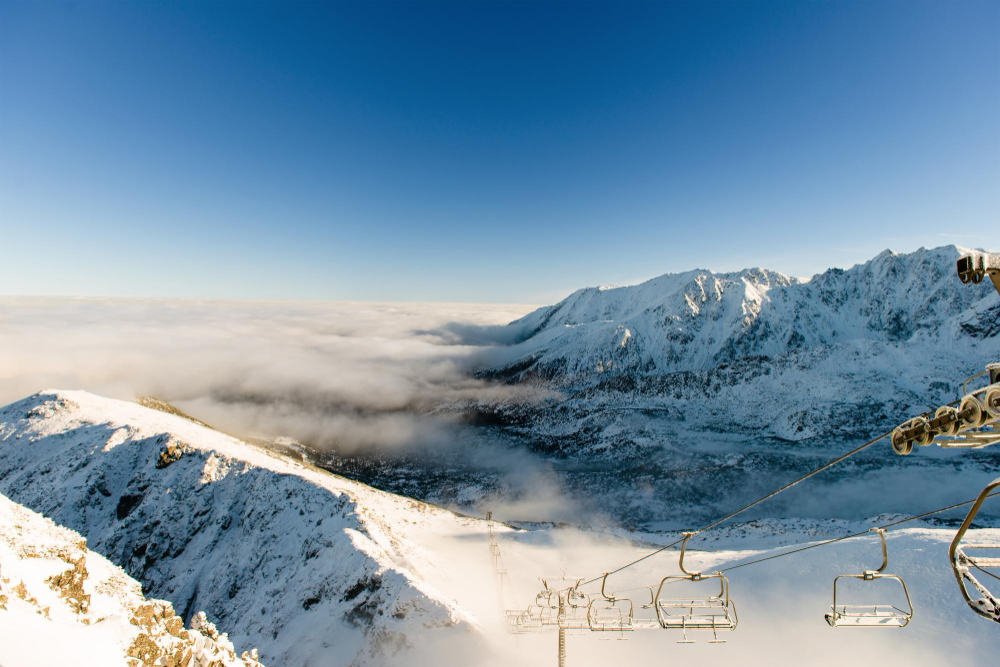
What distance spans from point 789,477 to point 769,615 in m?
53.7

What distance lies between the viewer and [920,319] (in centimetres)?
13788

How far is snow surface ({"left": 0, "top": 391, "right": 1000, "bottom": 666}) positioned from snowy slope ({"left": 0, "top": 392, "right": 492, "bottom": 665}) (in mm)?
Result: 153

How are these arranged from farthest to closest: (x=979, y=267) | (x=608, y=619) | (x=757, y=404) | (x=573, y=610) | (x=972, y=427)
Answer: (x=757, y=404) < (x=573, y=610) < (x=608, y=619) < (x=972, y=427) < (x=979, y=267)

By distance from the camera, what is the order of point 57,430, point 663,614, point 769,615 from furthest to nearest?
1. point 57,430
2. point 769,615
3. point 663,614

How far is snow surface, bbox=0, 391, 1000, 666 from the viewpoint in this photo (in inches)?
916

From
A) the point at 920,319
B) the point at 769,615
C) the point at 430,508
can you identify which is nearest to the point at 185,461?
the point at 430,508

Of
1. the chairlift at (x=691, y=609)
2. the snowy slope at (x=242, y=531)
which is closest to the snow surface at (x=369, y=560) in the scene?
the snowy slope at (x=242, y=531)

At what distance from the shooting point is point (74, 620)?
11352 millimetres

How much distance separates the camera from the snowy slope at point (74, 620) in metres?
8.93

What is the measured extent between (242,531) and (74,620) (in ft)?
110

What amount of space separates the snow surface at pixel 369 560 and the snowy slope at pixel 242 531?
0.50 feet

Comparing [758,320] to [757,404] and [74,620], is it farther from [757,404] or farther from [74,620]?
[74,620]

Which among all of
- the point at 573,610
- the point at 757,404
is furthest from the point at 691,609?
the point at 757,404

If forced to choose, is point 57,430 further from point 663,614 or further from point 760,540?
point 760,540
